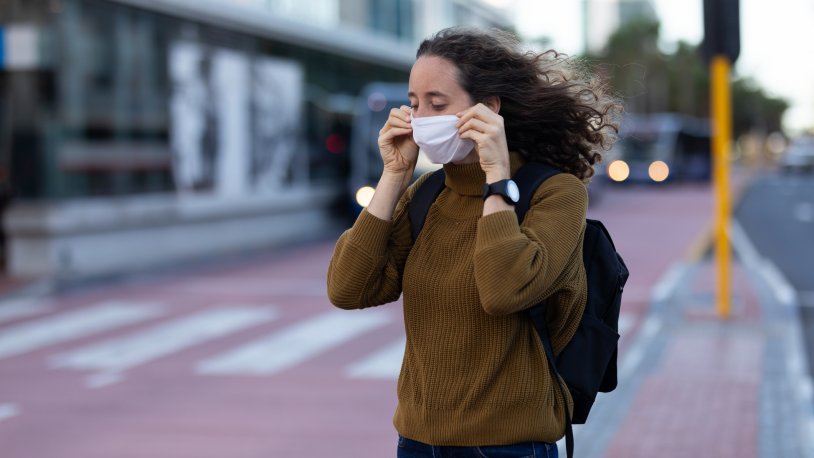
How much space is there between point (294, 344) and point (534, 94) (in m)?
7.62

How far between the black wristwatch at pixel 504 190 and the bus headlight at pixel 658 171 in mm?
48390

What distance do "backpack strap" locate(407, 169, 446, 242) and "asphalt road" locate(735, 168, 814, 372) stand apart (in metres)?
6.74

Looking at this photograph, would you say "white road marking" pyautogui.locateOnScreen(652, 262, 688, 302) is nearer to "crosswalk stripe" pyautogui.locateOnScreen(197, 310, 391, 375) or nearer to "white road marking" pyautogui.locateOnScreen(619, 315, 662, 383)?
"white road marking" pyautogui.locateOnScreen(619, 315, 662, 383)

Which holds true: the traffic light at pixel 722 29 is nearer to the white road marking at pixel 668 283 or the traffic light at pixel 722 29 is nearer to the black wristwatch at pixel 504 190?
the white road marking at pixel 668 283

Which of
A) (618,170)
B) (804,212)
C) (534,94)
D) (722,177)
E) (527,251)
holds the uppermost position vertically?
(534,94)

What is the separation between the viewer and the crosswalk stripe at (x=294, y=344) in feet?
29.4

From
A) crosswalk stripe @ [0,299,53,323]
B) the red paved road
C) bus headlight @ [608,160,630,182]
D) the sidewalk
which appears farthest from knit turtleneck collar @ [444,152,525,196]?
bus headlight @ [608,160,630,182]

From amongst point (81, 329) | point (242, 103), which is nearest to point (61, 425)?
point (81, 329)

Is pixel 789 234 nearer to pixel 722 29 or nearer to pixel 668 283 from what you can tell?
pixel 668 283

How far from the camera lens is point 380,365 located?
8.94 m

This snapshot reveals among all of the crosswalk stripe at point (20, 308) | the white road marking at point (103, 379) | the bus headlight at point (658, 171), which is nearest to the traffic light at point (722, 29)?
the white road marking at point (103, 379)

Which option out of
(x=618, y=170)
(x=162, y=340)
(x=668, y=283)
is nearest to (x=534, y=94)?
(x=162, y=340)

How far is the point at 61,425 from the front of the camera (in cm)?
707

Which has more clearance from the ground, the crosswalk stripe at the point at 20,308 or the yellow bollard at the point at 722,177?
the yellow bollard at the point at 722,177
